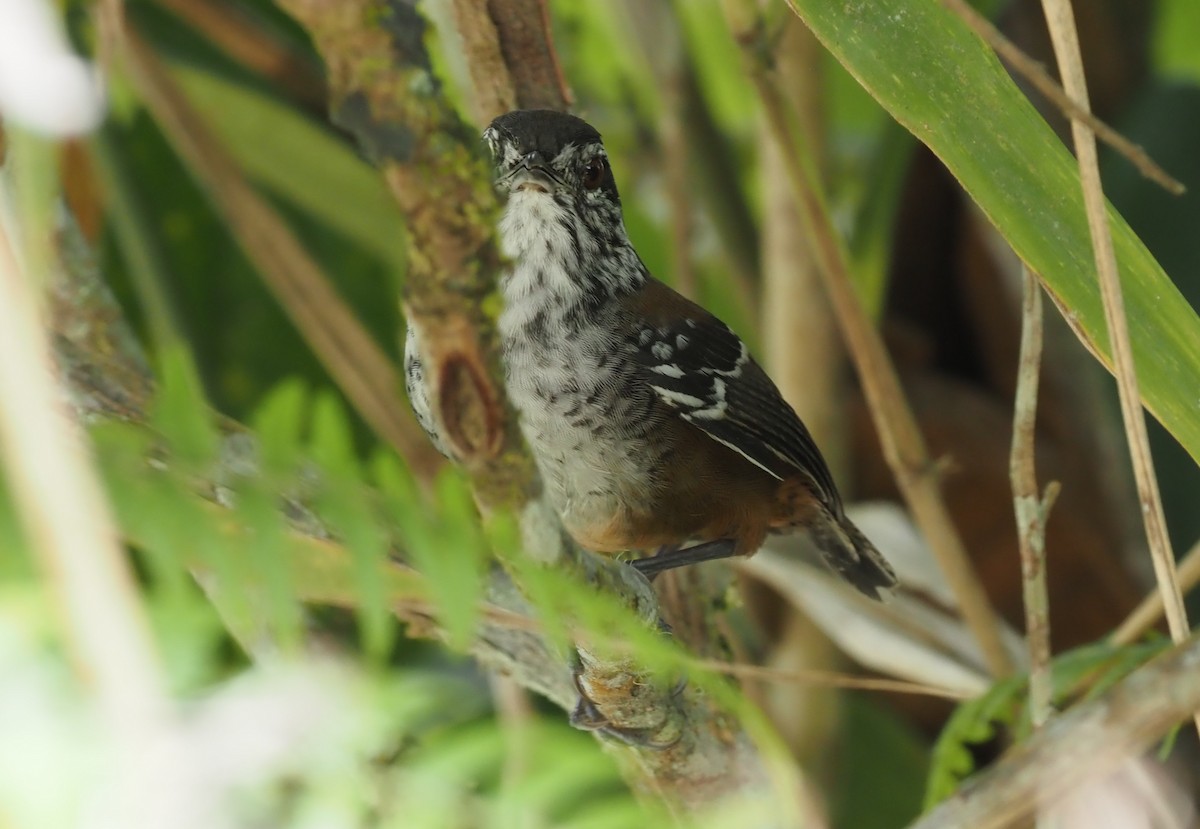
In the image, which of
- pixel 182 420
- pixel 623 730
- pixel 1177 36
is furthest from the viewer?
pixel 1177 36

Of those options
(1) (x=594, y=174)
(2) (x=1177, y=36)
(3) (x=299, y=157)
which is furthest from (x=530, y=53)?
(2) (x=1177, y=36)

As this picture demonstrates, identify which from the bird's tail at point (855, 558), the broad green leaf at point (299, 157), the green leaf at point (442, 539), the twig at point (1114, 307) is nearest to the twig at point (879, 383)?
the bird's tail at point (855, 558)

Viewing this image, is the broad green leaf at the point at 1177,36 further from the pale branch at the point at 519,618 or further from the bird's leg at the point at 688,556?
the pale branch at the point at 519,618

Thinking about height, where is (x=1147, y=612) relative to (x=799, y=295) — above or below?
below

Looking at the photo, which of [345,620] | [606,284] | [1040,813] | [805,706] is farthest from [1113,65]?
[1040,813]

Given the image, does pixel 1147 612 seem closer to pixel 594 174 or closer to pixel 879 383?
pixel 879 383
